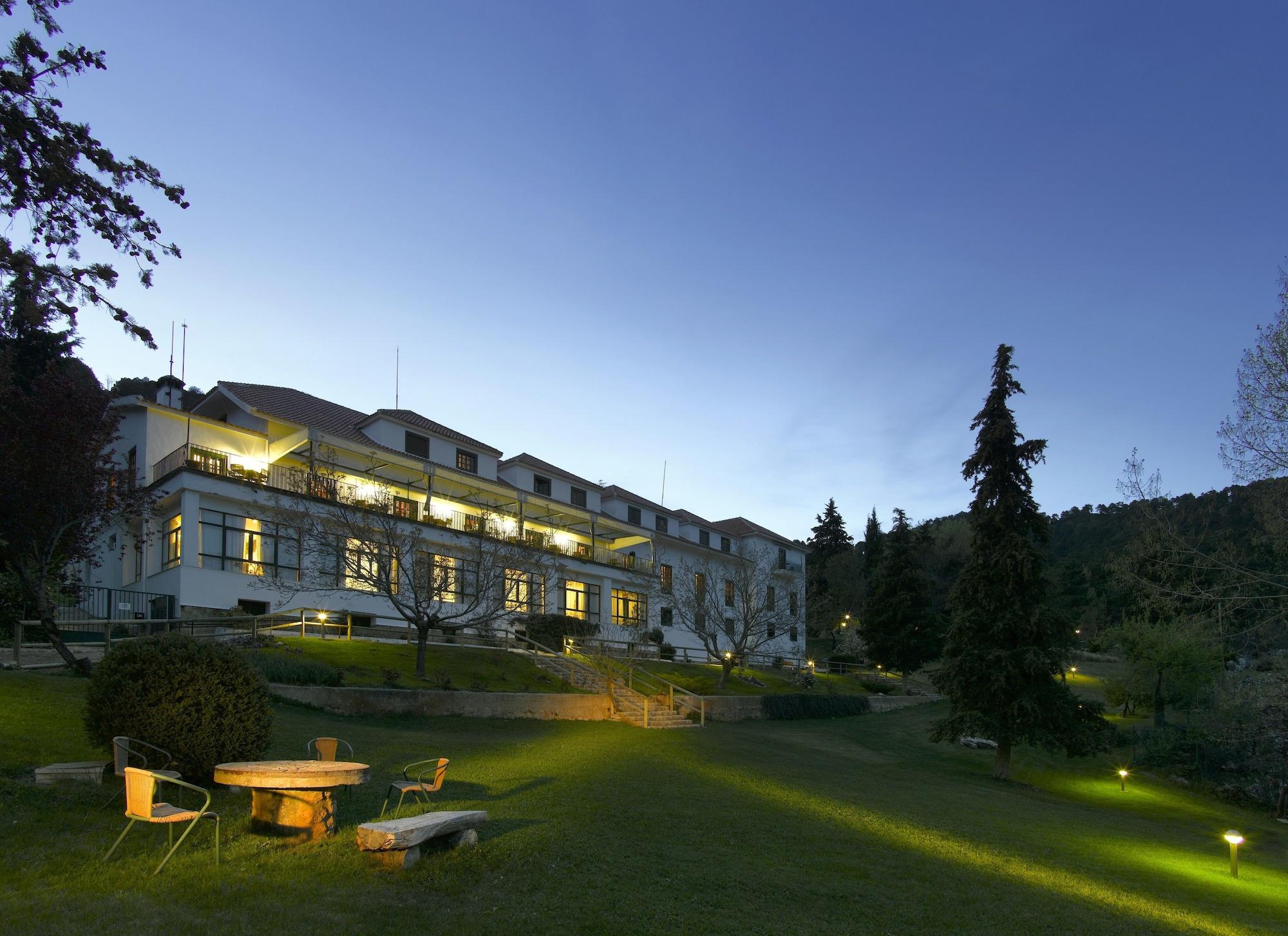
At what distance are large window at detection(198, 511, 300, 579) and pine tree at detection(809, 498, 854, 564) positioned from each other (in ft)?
235

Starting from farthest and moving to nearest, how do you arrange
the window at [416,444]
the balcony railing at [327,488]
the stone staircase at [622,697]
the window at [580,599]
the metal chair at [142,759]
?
1. the window at [580,599]
2. the window at [416,444]
3. the balcony railing at [327,488]
4. the stone staircase at [622,697]
5. the metal chair at [142,759]

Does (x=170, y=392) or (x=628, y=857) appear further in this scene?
(x=170, y=392)

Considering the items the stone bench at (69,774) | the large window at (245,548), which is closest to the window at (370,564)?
the large window at (245,548)

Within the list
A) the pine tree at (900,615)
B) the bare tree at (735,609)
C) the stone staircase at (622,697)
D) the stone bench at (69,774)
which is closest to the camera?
the stone bench at (69,774)

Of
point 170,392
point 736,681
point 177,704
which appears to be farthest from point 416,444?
point 177,704

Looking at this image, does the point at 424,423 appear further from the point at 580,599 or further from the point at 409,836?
the point at 409,836

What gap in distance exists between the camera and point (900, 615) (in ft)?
188

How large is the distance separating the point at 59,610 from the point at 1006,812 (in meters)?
29.0

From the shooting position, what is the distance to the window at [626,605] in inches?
2000

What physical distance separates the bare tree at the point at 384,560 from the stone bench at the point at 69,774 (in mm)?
14789

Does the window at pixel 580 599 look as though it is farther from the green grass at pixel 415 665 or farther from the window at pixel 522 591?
the green grass at pixel 415 665

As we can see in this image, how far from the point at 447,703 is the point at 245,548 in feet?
49.2

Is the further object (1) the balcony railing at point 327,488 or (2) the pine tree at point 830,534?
(2) the pine tree at point 830,534

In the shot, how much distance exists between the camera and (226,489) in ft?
108
